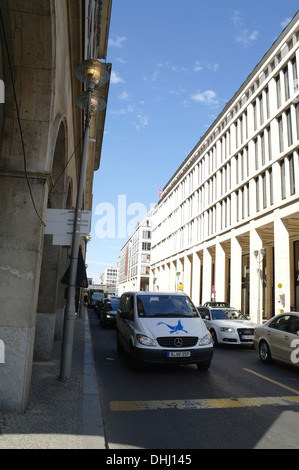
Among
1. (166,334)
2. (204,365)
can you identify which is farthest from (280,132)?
(166,334)

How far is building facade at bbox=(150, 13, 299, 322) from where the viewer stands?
27.5m

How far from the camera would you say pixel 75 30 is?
26.3ft

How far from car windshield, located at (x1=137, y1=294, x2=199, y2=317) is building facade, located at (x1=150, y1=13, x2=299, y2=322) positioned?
1858cm

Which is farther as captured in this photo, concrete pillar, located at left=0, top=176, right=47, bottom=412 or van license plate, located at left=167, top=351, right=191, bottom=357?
van license plate, located at left=167, top=351, right=191, bottom=357

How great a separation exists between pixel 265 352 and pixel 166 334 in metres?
3.88

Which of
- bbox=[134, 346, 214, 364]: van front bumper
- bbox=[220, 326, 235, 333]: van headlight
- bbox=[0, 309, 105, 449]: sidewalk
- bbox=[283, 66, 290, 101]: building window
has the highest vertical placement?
bbox=[283, 66, 290, 101]: building window

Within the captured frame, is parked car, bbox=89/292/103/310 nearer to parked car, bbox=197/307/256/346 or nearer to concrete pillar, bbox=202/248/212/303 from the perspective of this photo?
concrete pillar, bbox=202/248/212/303

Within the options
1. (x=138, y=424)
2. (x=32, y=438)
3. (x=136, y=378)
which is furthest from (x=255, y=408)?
(x=32, y=438)

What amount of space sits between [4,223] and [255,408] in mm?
4879

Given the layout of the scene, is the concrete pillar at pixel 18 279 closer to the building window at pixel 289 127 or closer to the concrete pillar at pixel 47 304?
the concrete pillar at pixel 47 304

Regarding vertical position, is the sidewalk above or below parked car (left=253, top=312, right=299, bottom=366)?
below

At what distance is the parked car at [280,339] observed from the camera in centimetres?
866

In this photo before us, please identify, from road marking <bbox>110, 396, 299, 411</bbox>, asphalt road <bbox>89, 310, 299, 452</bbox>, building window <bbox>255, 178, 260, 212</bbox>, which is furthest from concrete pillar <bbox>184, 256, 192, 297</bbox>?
road marking <bbox>110, 396, 299, 411</bbox>
